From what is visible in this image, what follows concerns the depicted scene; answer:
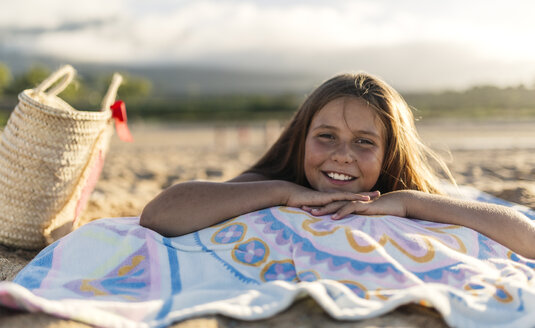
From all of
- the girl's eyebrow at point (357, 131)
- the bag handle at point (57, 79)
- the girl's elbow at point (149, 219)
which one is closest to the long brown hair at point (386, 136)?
the girl's eyebrow at point (357, 131)

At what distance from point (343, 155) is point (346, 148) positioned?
50 millimetres

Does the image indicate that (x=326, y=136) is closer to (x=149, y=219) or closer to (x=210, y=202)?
(x=210, y=202)

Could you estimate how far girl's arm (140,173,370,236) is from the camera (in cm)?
204

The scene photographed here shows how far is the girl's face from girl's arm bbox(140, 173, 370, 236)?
151 millimetres

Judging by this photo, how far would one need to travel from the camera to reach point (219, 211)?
2.04 m

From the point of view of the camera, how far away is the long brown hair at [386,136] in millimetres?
2223

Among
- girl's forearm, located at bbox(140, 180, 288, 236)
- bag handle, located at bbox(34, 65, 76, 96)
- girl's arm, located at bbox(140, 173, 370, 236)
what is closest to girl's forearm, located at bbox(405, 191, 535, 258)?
girl's arm, located at bbox(140, 173, 370, 236)

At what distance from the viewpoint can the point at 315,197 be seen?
200 cm

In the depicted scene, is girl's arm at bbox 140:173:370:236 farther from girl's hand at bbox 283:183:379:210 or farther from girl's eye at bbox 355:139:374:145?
girl's eye at bbox 355:139:374:145

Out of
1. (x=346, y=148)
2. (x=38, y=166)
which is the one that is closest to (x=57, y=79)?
(x=38, y=166)

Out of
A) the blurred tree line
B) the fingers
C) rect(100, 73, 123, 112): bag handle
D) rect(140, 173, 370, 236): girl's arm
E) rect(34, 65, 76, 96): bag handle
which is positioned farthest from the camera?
the blurred tree line

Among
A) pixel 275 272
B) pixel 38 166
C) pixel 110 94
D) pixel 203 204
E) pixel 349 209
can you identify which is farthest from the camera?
pixel 110 94

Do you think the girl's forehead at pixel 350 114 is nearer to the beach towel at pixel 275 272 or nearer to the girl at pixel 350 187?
the girl at pixel 350 187

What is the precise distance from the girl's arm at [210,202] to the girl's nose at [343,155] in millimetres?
182
